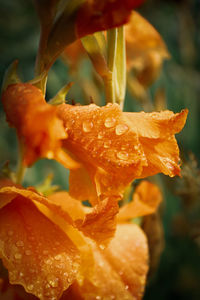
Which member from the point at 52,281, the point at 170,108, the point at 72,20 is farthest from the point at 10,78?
the point at 170,108

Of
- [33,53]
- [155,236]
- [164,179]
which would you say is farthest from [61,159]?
[33,53]

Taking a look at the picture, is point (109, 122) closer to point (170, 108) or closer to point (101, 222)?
point (101, 222)

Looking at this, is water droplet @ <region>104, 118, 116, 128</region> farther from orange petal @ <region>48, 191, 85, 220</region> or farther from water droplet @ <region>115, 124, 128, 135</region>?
orange petal @ <region>48, 191, 85, 220</region>

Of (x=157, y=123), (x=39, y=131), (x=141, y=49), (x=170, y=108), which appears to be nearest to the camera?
(x=39, y=131)

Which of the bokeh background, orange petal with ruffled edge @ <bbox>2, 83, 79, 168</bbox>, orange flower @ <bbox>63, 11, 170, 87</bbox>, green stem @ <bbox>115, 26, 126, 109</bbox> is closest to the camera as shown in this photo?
orange petal with ruffled edge @ <bbox>2, 83, 79, 168</bbox>

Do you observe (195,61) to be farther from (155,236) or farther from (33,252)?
(33,252)

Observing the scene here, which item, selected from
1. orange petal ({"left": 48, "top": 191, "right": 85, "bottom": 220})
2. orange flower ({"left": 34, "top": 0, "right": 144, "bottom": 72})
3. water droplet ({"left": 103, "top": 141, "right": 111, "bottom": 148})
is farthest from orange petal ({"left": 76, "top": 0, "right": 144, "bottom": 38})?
orange petal ({"left": 48, "top": 191, "right": 85, "bottom": 220})

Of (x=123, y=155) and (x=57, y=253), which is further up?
(x=123, y=155)
